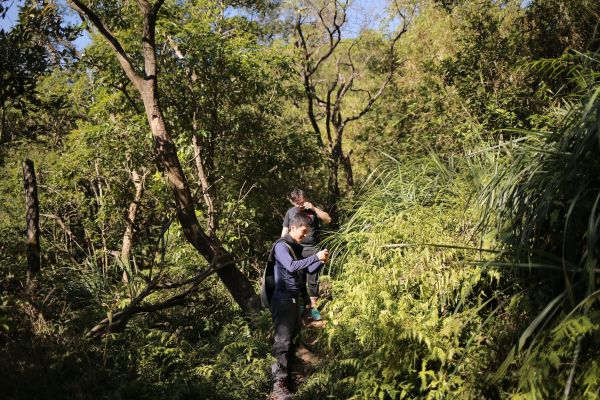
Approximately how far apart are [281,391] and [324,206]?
284 inches

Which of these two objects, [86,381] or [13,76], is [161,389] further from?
[13,76]

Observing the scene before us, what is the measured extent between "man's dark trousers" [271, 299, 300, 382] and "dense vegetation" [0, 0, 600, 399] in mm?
209

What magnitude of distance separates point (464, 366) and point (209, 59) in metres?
6.42

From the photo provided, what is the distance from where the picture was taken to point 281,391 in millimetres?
4832

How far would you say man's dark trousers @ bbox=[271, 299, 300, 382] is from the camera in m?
4.91

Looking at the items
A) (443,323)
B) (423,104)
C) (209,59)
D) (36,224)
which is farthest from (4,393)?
(423,104)

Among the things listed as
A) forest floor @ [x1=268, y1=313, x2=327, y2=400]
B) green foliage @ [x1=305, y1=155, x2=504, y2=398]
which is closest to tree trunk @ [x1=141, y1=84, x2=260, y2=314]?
forest floor @ [x1=268, y1=313, x2=327, y2=400]

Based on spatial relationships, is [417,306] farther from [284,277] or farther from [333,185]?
[333,185]

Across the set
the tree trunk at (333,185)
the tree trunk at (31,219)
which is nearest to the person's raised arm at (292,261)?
the tree trunk at (31,219)

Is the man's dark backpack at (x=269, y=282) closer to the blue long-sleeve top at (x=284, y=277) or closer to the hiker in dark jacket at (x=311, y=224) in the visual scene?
the blue long-sleeve top at (x=284, y=277)

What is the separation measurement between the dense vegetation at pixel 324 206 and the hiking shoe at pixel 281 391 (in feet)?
0.32

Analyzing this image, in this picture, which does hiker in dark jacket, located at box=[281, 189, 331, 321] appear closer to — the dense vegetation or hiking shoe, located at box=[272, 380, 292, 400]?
the dense vegetation

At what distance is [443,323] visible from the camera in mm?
4402

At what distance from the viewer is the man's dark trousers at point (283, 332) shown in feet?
16.1
